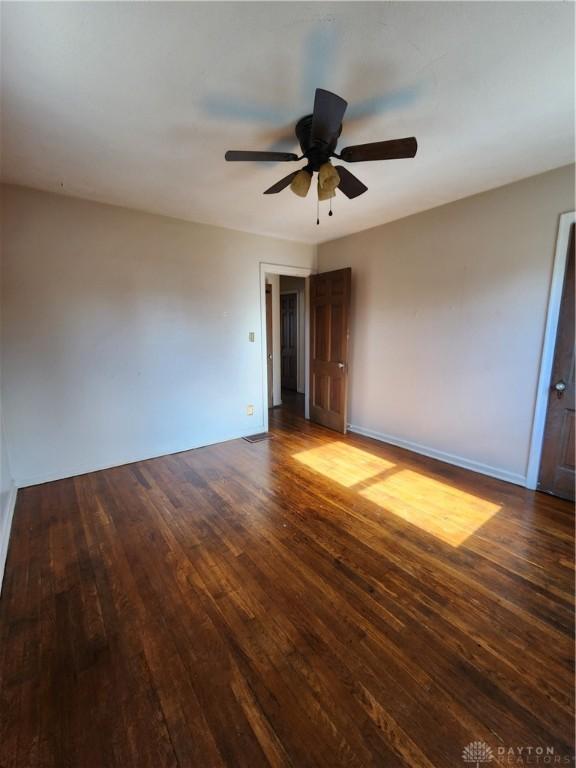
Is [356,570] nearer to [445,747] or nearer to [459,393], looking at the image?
[445,747]

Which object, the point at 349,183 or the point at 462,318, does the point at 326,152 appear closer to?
the point at 349,183

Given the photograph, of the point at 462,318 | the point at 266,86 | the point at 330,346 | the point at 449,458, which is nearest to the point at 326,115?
the point at 266,86

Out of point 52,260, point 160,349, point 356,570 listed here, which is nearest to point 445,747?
point 356,570

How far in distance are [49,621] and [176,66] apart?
272cm

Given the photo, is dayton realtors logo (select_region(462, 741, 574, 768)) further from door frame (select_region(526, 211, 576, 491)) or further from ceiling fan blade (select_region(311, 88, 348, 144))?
ceiling fan blade (select_region(311, 88, 348, 144))

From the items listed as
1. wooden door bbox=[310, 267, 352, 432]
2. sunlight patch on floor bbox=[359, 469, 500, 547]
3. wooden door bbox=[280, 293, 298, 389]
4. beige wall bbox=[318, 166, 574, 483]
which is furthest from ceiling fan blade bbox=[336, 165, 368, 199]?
wooden door bbox=[280, 293, 298, 389]

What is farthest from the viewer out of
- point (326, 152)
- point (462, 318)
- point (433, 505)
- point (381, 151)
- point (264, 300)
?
point (264, 300)

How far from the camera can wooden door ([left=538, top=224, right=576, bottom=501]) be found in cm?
248

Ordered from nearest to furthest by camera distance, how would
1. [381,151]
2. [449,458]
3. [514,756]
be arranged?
[514,756] < [381,151] < [449,458]

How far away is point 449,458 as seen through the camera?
3340mm

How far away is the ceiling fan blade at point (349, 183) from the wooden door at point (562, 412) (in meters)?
1.78

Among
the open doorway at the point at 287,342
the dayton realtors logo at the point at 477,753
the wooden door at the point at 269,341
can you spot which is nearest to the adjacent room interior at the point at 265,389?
the dayton realtors logo at the point at 477,753

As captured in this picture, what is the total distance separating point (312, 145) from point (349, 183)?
0.32m

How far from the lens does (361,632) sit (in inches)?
59.2
